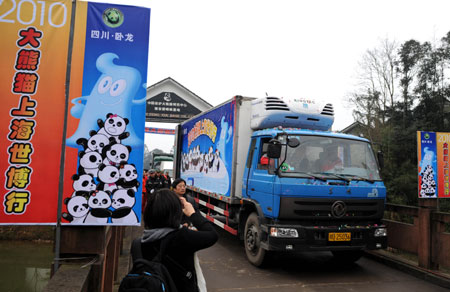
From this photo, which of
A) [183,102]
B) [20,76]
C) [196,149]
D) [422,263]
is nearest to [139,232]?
[196,149]

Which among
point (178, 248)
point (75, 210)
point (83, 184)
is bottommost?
point (178, 248)

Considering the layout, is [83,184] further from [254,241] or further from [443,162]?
[443,162]

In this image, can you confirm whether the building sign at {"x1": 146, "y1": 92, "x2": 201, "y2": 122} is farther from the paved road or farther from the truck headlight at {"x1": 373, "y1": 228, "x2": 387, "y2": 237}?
the truck headlight at {"x1": 373, "y1": 228, "x2": 387, "y2": 237}

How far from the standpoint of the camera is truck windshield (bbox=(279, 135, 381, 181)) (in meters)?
5.98

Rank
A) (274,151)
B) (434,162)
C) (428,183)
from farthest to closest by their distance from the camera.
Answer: (434,162) < (428,183) < (274,151)

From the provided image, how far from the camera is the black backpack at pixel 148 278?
1874 millimetres

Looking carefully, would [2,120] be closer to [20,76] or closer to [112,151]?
[20,76]

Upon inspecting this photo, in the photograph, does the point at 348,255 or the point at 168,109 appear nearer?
the point at 348,255

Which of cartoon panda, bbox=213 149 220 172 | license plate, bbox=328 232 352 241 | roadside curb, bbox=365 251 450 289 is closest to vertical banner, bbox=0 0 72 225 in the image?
license plate, bbox=328 232 352 241

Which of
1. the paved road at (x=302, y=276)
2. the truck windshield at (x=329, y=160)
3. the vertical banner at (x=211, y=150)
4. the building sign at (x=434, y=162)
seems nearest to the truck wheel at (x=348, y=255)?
the paved road at (x=302, y=276)

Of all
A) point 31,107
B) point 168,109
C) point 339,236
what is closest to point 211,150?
point 339,236

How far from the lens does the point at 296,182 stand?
577cm

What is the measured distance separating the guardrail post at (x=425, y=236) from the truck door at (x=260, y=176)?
2.81 metres

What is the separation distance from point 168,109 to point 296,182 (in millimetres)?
24279
